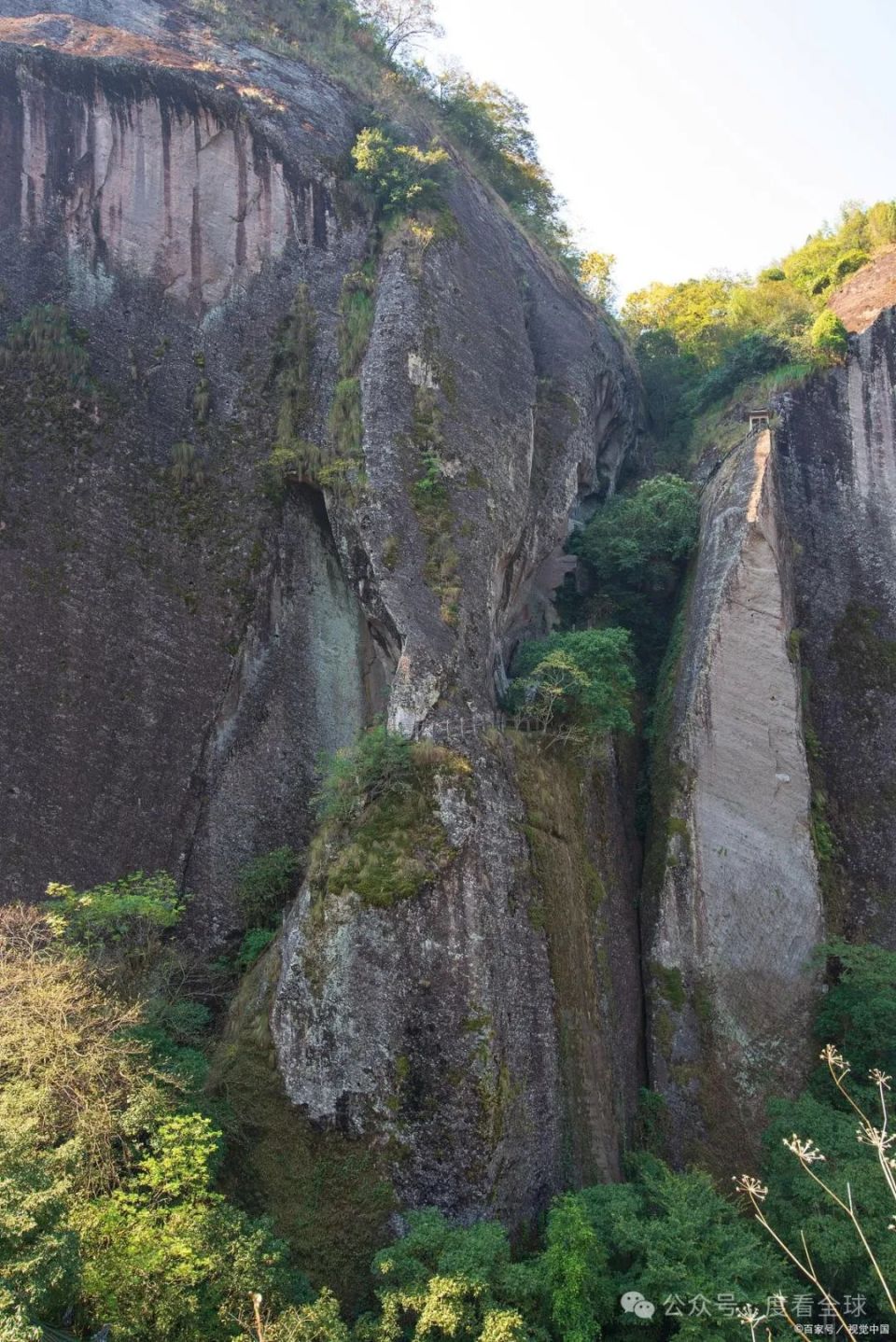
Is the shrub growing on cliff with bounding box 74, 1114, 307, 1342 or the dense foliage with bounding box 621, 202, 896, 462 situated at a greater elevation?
the dense foliage with bounding box 621, 202, 896, 462

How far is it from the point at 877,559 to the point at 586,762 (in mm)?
8129

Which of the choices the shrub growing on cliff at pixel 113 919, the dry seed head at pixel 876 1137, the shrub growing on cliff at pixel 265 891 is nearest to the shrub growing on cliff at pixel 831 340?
the shrub growing on cliff at pixel 265 891

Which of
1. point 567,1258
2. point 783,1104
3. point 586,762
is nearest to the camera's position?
point 567,1258

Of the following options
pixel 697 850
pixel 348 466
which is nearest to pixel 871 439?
pixel 697 850

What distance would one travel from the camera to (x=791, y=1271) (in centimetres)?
1139

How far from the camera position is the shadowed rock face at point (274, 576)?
1212 cm

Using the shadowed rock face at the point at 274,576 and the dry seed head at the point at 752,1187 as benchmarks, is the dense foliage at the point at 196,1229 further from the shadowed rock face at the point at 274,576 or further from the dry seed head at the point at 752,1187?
the shadowed rock face at the point at 274,576

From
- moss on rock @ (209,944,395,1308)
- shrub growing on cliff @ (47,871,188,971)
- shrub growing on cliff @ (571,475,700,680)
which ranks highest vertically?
shrub growing on cliff @ (571,475,700,680)

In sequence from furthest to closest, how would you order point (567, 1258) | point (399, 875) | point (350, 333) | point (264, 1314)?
1. point (350, 333)
2. point (399, 875)
3. point (567, 1258)
4. point (264, 1314)

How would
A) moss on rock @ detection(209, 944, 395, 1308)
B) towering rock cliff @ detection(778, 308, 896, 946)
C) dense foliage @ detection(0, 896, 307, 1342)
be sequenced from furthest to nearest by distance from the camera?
towering rock cliff @ detection(778, 308, 896, 946) → moss on rock @ detection(209, 944, 395, 1308) → dense foliage @ detection(0, 896, 307, 1342)

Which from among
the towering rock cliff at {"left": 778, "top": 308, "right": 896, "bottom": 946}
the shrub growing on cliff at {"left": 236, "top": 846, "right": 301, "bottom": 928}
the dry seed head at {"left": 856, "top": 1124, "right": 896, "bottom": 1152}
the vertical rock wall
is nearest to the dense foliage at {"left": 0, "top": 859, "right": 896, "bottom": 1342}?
the shrub growing on cliff at {"left": 236, "top": 846, "right": 301, "bottom": 928}

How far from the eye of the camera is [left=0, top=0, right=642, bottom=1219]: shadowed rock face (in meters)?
12.1

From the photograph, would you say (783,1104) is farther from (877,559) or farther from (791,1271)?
(877,559)

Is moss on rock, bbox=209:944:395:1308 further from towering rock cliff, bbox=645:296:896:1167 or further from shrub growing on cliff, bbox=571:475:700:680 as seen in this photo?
shrub growing on cliff, bbox=571:475:700:680
